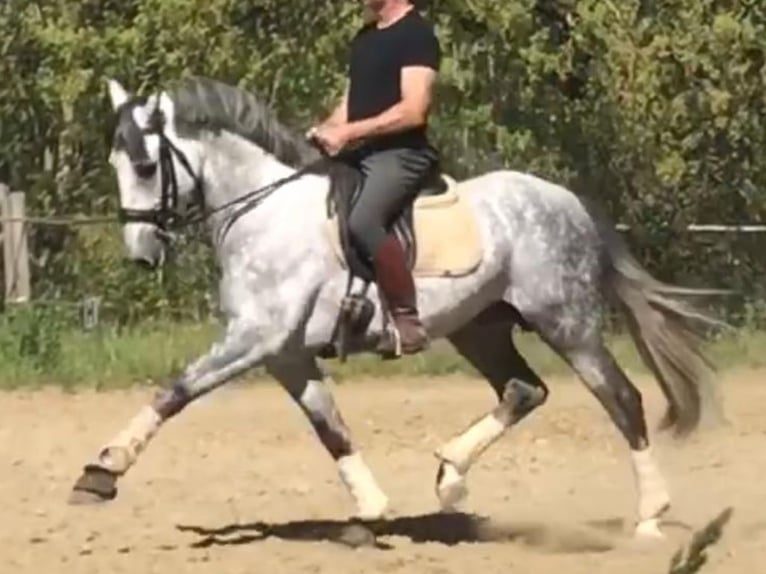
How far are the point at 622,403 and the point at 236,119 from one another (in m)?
2.04

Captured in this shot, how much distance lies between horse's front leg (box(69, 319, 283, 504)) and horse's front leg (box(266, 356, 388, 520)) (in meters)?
0.47

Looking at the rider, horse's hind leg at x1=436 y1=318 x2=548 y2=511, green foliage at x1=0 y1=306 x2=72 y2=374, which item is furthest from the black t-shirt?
green foliage at x1=0 y1=306 x2=72 y2=374

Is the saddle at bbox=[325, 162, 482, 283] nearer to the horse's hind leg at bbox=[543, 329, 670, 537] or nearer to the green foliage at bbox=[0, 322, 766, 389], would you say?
the horse's hind leg at bbox=[543, 329, 670, 537]

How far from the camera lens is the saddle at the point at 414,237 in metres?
8.89

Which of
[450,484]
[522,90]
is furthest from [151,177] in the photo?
[522,90]

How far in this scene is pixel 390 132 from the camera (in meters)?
8.81

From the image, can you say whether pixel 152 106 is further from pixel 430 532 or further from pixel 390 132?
pixel 430 532

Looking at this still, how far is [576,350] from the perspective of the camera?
31.1 ft

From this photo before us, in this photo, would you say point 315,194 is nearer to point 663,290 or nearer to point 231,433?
point 663,290

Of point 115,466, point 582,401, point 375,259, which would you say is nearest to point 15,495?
point 115,466

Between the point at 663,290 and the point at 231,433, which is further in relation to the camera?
the point at 231,433

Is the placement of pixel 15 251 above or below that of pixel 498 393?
below

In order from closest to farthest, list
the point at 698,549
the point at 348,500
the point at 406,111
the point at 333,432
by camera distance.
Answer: the point at 698,549
the point at 406,111
the point at 333,432
the point at 348,500

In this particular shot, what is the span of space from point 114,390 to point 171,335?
3503 mm
